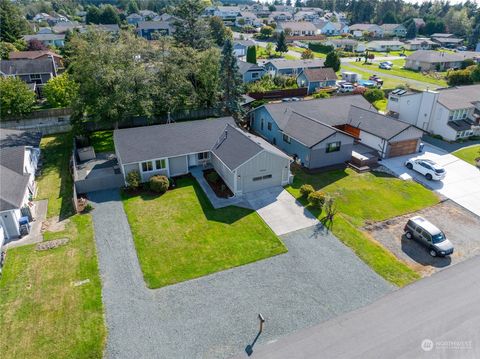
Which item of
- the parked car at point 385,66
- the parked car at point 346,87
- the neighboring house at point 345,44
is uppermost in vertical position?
the neighboring house at point 345,44

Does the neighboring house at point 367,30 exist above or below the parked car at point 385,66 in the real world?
above

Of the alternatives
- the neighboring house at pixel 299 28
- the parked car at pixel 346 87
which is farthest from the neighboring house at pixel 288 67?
the neighboring house at pixel 299 28

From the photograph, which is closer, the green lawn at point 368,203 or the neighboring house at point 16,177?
the green lawn at point 368,203

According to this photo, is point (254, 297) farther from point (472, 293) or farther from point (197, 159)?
point (197, 159)

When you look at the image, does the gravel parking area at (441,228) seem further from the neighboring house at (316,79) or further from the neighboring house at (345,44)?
the neighboring house at (345,44)

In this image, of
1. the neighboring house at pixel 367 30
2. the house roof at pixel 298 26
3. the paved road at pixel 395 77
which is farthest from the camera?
the neighboring house at pixel 367 30

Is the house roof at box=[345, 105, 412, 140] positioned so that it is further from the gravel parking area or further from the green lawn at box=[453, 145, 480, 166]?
the gravel parking area

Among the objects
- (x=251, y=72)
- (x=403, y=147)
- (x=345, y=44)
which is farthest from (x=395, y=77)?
(x=403, y=147)

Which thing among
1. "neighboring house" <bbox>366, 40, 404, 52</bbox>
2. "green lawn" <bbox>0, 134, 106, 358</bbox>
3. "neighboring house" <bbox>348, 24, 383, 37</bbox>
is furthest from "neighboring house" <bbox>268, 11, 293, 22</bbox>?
"green lawn" <bbox>0, 134, 106, 358</bbox>
